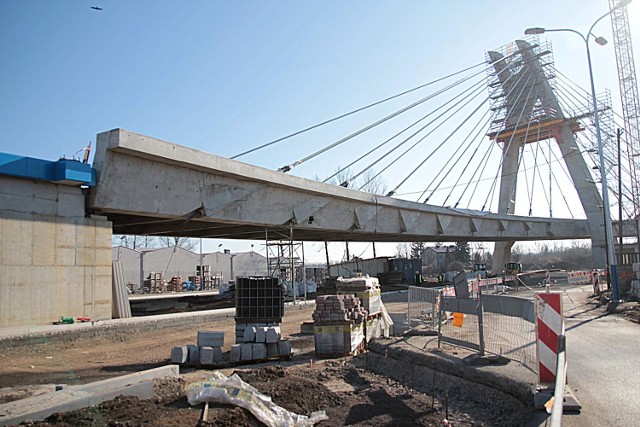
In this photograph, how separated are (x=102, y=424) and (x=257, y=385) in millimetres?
2388

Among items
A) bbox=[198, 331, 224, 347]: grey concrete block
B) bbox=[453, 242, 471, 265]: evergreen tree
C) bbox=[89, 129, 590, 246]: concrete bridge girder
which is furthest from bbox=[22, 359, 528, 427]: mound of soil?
bbox=[453, 242, 471, 265]: evergreen tree

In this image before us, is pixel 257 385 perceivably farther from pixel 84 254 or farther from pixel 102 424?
pixel 84 254

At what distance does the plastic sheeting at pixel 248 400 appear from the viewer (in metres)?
5.75

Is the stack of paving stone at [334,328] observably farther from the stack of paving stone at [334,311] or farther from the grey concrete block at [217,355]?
the grey concrete block at [217,355]

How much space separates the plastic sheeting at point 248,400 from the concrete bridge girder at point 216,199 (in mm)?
10921

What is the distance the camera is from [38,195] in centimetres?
1469

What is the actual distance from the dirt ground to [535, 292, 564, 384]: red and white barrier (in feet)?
1.84

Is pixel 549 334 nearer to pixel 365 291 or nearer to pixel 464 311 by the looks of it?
pixel 464 311

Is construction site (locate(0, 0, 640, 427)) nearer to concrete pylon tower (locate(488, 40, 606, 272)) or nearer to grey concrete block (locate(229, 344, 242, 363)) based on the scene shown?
grey concrete block (locate(229, 344, 242, 363))

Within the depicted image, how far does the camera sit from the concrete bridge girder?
1595cm

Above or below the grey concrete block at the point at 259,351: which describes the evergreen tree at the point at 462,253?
above

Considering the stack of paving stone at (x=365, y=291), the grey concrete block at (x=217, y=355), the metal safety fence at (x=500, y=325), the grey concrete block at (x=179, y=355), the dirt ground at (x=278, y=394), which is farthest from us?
the stack of paving stone at (x=365, y=291)

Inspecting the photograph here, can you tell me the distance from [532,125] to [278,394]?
4204 cm

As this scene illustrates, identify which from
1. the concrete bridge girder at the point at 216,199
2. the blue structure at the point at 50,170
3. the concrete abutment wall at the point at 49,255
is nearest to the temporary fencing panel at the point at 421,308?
the concrete bridge girder at the point at 216,199
